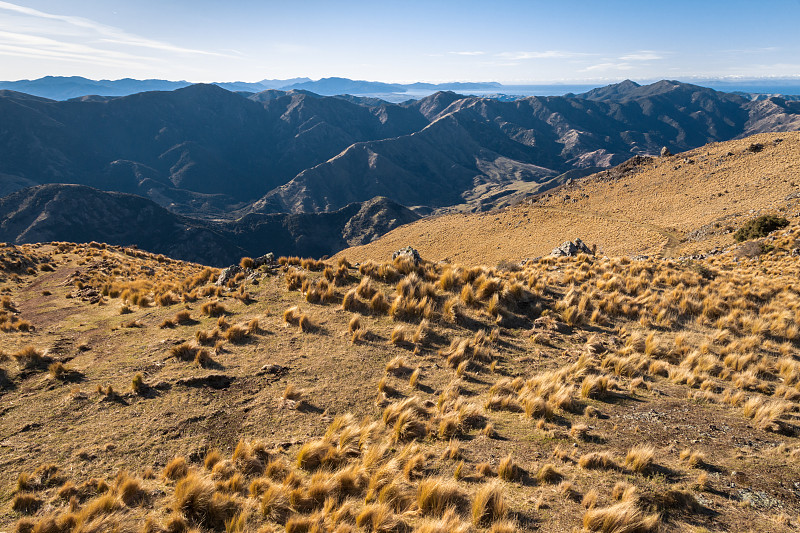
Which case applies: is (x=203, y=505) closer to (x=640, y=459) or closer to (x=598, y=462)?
(x=598, y=462)

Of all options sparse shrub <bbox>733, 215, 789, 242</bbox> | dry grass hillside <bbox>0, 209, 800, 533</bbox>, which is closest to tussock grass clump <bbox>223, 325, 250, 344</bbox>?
dry grass hillside <bbox>0, 209, 800, 533</bbox>

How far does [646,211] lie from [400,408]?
7040cm

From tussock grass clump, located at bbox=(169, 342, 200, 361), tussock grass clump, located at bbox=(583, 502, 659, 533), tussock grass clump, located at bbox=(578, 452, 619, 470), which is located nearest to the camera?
tussock grass clump, located at bbox=(583, 502, 659, 533)

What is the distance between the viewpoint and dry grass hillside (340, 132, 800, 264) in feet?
156

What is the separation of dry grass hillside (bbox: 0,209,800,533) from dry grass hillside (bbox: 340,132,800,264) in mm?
38723

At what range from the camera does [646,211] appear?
62.0 metres

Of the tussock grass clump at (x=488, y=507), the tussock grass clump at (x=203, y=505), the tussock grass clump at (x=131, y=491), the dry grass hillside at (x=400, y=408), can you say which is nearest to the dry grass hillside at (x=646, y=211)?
the dry grass hillside at (x=400, y=408)

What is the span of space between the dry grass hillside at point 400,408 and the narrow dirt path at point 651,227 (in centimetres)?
3193

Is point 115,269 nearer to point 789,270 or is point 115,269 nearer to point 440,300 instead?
point 440,300

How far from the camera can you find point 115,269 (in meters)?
25.6

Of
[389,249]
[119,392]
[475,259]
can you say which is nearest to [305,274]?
[119,392]

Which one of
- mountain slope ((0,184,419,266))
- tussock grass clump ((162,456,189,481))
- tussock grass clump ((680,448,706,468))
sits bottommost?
mountain slope ((0,184,419,266))

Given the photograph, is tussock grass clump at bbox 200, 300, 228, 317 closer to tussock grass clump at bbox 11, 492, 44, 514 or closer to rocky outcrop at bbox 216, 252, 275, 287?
rocky outcrop at bbox 216, 252, 275, 287

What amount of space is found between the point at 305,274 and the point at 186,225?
490 feet
